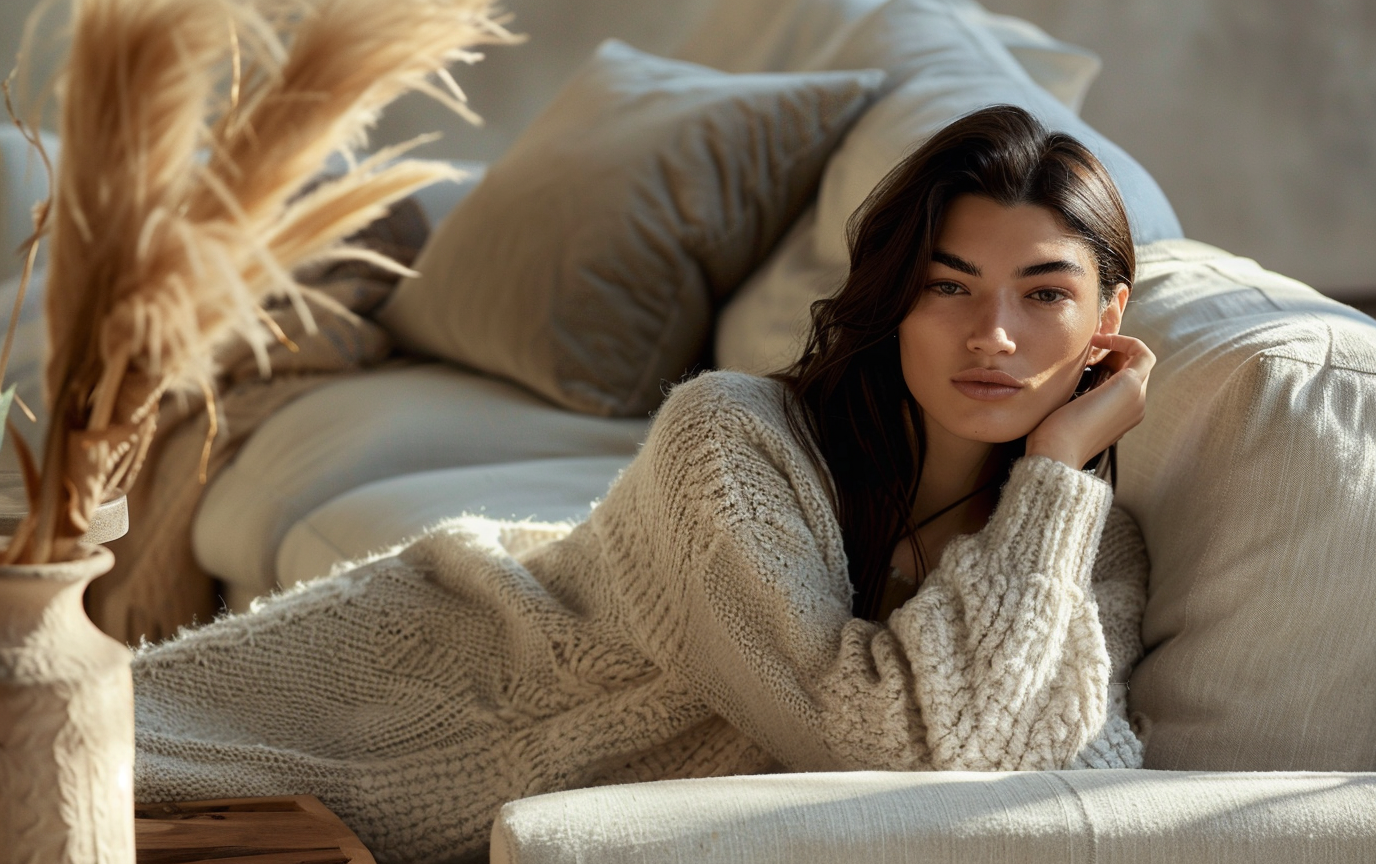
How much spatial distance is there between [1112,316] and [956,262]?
0.17 metres

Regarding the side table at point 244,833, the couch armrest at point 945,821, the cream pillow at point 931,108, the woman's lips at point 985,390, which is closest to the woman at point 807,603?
the woman's lips at point 985,390

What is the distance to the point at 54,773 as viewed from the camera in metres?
0.56

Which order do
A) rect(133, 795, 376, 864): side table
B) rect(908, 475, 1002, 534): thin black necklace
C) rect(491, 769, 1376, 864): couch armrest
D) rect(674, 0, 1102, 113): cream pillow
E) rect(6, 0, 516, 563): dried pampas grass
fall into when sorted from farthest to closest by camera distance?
1. rect(674, 0, 1102, 113): cream pillow
2. rect(908, 475, 1002, 534): thin black necklace
3. rect(133, 795, 376, 864): side table
4. rect(491, 769, 1376, 864): couch armrest
5. rect(6, 0, 516, 563): dried pampas grass

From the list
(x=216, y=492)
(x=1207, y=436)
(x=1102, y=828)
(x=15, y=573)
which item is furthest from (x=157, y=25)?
(x=216, y=492)

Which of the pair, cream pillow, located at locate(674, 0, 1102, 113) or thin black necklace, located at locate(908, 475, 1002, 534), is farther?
cream pillow, located at locate(674, 0, 1102, 113)

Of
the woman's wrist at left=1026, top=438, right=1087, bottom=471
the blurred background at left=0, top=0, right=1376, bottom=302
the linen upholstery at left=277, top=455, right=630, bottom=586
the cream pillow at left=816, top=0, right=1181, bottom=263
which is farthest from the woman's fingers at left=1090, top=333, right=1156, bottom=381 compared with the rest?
the blurred background at left=0, top=0, right=1376, bottom=302

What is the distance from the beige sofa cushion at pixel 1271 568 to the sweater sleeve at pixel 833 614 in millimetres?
91

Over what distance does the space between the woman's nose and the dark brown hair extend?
0.20 ft

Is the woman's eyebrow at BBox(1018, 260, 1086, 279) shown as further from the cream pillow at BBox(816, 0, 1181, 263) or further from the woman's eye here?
the cream pillow at BBox(816, 0, 1181, 263)

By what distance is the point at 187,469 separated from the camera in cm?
203

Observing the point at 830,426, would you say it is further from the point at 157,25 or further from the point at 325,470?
the point at 325,470

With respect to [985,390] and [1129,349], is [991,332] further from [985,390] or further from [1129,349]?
[1129,349]

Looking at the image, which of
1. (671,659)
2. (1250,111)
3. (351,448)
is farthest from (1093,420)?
(1250,111)

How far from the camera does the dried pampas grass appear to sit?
0.48 meters
